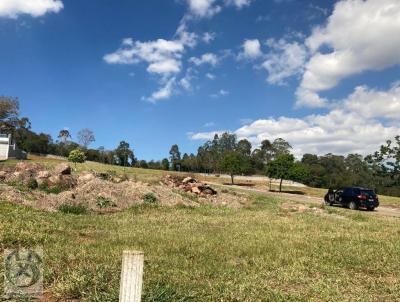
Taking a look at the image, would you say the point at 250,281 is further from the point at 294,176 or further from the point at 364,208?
the point at 294,176

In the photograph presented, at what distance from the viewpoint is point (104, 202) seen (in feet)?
66.3

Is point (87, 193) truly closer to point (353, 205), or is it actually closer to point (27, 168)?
point (27, 168)

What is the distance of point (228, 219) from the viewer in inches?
691

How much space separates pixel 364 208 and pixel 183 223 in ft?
77.0

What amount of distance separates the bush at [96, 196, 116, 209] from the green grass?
3.45 m

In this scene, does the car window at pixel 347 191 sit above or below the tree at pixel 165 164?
below

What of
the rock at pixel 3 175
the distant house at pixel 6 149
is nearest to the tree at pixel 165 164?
the distant house at pixel 6 149

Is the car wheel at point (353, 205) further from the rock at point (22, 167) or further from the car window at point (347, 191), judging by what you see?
the rock at point (22, 167)

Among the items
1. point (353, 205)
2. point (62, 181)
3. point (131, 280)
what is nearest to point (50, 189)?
point (62, 181)

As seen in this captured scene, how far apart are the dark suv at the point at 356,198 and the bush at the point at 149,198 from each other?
19.2 metres

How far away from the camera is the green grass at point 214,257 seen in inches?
277

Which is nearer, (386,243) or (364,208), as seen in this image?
(386,243)

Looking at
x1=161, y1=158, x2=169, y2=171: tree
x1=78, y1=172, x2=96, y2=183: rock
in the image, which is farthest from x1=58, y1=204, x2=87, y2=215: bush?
x1=161, y1=158, x2=169, y2=171: tree

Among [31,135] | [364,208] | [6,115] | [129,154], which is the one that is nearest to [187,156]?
[129,154]
